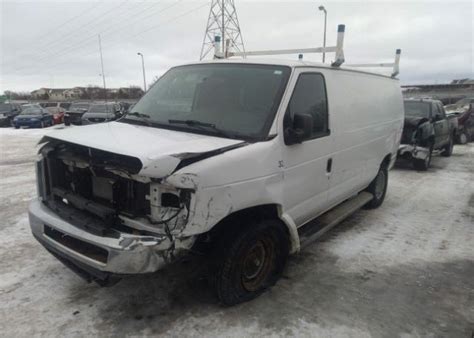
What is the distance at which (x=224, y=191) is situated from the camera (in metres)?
2.91

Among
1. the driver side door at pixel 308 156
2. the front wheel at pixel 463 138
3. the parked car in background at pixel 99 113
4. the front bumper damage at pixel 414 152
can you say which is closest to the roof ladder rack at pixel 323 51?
the driver side door at pixel 308 156

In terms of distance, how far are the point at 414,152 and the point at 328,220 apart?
20.3ft

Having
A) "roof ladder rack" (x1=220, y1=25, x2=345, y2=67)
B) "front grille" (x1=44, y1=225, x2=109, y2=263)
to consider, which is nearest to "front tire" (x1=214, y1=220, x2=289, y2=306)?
"front grille" (x1=44, y1=225, x2=109, y2=263)

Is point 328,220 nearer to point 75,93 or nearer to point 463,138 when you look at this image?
point 463,138

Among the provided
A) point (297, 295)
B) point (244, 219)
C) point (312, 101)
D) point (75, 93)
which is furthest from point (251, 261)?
point (75, 93)

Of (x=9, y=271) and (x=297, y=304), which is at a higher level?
(x=9, y=271)

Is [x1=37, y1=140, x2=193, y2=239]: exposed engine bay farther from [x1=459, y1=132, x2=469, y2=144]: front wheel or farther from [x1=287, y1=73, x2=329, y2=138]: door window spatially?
[x1=459, y1=132, x2=469, y2=144]: front wheel

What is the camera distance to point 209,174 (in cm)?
278

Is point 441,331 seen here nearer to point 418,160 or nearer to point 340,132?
point 340,132

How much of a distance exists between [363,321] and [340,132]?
2.12 metres

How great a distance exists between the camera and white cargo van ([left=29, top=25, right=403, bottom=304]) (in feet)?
9.13

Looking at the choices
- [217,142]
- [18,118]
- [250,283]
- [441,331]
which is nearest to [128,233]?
[217,142]

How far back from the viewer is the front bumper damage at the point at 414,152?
9859 millimetres

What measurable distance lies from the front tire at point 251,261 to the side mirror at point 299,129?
2.59ft
